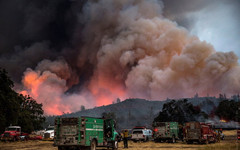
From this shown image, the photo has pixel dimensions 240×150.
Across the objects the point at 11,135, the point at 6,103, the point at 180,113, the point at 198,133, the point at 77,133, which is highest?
the point at 6,103

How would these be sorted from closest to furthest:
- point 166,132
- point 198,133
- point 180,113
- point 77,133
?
point 77,133 → point 198,133 → point 166,132 → point 180,113

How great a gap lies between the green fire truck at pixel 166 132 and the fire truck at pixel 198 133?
3.27m

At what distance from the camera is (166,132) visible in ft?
122

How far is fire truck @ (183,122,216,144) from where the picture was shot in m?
32.3

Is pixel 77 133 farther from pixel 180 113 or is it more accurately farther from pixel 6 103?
pixel 180 113

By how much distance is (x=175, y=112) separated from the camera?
103 metres

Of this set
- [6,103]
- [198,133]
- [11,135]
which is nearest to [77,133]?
[198,133]

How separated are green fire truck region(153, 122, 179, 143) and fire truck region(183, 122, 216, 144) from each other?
3269 millimetres

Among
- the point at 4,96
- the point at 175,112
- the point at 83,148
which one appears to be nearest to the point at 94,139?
the point at 83,148

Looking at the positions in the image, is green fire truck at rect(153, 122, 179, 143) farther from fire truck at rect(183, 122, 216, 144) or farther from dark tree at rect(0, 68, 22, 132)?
dark tree at rect(0, 68, 22, 132)

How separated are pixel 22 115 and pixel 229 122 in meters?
103

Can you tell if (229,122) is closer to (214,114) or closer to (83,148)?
(214,114)

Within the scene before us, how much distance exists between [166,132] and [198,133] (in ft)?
18.8

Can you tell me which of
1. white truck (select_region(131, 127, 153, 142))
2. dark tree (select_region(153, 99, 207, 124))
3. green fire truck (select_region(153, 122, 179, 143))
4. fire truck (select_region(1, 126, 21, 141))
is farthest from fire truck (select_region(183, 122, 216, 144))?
dark tree (select_region(153, 99, 207, 124))
